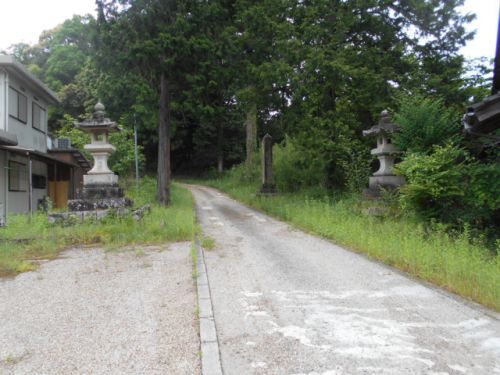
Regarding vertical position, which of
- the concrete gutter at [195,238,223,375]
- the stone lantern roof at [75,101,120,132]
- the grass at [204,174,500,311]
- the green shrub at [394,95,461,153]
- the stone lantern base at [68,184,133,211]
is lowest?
the concrete gutter at [195,238,223,375]

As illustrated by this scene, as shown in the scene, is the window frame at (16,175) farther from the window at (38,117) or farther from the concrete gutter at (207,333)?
the concrete gutter at (207,333)

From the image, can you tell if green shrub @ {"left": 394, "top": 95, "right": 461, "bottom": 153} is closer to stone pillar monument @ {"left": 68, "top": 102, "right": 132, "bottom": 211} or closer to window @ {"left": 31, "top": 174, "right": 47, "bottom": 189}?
stone pillar monument @ {"left": 68, "top": 102, "right": 132, "bottom": 211}

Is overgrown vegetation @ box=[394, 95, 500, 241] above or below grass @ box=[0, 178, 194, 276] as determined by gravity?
above

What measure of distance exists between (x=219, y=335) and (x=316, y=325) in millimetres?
999

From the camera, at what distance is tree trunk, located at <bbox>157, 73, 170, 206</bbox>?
13547 mm

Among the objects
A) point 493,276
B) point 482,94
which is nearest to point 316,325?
point 493,276

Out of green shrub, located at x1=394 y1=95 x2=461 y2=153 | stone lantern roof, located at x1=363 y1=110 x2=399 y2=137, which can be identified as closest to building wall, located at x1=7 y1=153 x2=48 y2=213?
stone lantern roof, located at x1=363 y1=110 x2=399 y2=137

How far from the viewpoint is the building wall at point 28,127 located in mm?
14070

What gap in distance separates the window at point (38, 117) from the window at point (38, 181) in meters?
2.21

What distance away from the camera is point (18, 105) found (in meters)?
14.6

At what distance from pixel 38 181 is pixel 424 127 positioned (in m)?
15.8

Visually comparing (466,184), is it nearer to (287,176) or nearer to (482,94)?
(482,94)

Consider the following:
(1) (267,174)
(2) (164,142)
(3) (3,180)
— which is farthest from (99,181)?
(1) (267,174)

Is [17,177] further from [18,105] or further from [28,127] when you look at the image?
[18,105]
